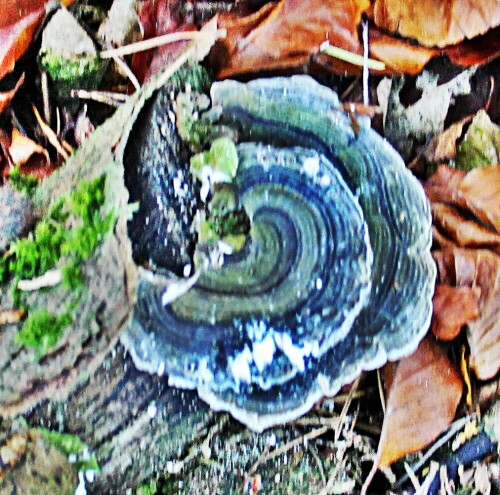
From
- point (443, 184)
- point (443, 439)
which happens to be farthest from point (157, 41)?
point (443, 439)

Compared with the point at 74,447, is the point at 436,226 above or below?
above

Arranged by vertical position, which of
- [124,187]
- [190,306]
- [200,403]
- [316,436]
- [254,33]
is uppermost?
[254,33]

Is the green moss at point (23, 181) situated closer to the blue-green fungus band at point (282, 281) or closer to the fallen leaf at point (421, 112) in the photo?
the blue-green fungus band at point (282, 281)

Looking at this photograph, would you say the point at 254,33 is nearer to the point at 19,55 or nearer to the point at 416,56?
the point at 416,56

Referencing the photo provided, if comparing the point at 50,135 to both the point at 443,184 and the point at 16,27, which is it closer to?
the point at 16,27

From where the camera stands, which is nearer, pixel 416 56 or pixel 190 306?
pixel 190 306

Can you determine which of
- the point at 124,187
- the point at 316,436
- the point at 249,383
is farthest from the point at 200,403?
the point at 124,187

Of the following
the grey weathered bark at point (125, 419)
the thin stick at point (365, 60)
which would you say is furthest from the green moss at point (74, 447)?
the thin stick at point (365, 60)
